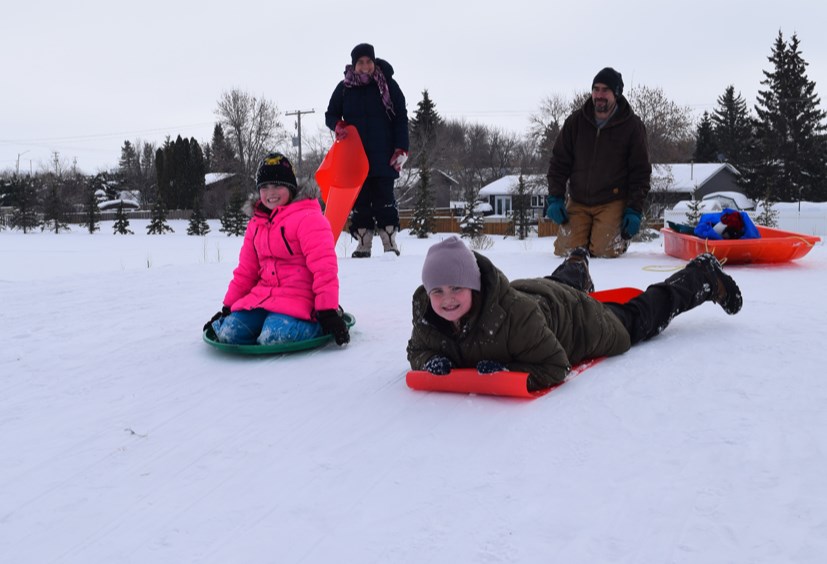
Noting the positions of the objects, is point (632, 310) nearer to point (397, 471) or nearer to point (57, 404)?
point (397, 471)

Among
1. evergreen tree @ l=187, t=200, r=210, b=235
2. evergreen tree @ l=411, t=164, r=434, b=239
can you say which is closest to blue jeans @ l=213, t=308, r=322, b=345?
evergreen tree @ l=411, t=164, r=434, b=239

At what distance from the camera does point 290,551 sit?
148cm

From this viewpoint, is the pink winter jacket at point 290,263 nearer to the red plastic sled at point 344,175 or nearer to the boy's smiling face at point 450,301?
the boy's smiling face at point 450,301

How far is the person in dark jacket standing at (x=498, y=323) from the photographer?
2.33 metres

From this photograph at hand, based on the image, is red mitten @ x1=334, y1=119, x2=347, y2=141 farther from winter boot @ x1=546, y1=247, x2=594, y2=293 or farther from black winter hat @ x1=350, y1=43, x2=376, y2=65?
winter boot @ x1=546, y1=247, x2=594, y2=293

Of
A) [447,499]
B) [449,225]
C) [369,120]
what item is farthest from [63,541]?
[449,225]

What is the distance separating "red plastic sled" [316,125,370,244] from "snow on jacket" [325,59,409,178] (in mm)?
82

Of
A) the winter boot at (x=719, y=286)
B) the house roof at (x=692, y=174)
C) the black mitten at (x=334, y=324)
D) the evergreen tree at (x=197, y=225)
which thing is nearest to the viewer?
the black mitten at (x=334, y=324)

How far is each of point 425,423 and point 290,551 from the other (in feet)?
2.60

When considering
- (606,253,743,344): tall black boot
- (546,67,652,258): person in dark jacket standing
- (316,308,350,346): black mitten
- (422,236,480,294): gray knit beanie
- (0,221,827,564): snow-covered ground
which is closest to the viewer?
(0,221,827,564): snow-covered ground

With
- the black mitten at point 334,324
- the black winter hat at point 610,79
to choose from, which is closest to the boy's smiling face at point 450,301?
the black mitten at point 334,324

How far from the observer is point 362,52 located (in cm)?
612

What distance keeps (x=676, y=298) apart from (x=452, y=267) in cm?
130

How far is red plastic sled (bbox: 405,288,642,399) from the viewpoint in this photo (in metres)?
2.32
